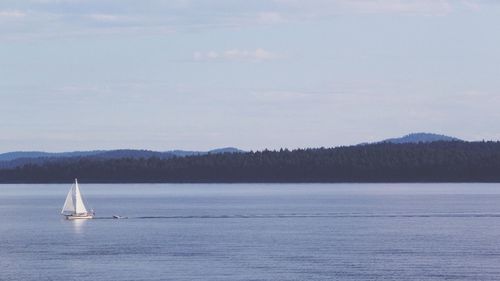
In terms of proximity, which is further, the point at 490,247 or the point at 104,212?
the point at 104,212

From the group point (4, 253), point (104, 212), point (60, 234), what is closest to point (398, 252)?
point (4, 253)

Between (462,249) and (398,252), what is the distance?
15.7 ft

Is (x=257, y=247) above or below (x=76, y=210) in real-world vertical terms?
below

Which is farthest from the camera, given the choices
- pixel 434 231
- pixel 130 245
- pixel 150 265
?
pixel 434 231

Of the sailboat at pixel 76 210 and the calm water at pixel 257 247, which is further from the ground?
the sailboat at pixel 76 210

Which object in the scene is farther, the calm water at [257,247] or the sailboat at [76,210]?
→ the sailboat at [76,210]

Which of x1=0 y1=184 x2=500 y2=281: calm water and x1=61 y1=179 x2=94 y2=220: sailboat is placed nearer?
x1=0 y1=184 x2=500 y2=281: calm water

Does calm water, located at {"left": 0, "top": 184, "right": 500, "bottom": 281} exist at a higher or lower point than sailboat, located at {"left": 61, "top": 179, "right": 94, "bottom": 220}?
lower

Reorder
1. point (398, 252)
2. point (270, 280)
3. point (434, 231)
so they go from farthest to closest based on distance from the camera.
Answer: point (434, 231) → point (398, 252) → point (270, 280)

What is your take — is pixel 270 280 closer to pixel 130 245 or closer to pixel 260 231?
pixel 130 245

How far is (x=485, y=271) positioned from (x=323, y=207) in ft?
284

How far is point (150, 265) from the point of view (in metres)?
71.6

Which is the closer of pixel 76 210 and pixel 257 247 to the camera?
pixel 257 247

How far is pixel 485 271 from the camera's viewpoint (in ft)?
A: 221
